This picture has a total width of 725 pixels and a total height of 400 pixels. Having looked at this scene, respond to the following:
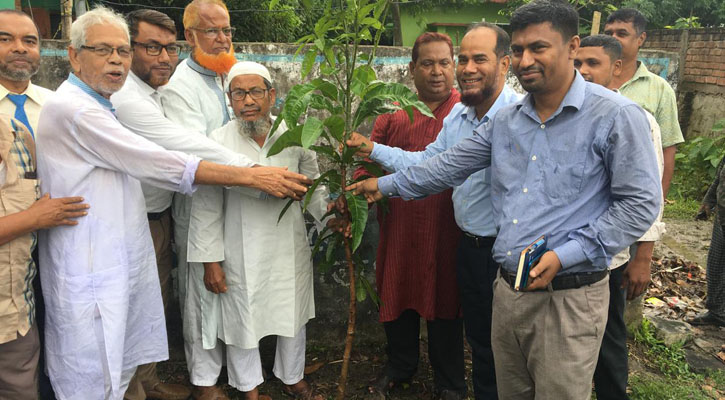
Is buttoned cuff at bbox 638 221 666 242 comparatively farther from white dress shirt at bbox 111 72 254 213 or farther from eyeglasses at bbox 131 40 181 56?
Result: eyeglasses at bbox 131 40 181 56

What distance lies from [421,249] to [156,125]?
1693mm

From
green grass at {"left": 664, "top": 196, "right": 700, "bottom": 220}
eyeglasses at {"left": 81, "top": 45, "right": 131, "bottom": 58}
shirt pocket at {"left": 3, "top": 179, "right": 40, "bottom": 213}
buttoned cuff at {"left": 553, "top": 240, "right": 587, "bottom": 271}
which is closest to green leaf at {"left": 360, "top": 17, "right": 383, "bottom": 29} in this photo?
eyeglasses at {"left": 81, "top": 45, "right": 131, "bottom": 58}

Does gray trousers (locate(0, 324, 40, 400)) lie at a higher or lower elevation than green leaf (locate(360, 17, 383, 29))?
lower

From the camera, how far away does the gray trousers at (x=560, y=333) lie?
2.27 metres

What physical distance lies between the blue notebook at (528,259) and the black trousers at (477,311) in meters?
0.78

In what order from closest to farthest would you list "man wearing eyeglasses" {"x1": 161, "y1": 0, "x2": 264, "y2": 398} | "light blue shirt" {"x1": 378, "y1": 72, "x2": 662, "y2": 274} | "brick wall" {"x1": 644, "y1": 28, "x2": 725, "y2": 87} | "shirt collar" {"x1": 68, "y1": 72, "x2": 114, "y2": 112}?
"light blue shirt" {"x1": 378, "y1": 72, "x2": 662, "y2": 274}, "shirt collar" {"x1": 68, "y1": 72, "x2": 114, "y2": 112}, "man wearing eyeglasses" {"x1": 161, "y1": 0, "x2": 264, "y2": 398}, "brick wall" {"x1": 644, "y1": 28, "x2": 725, "y2": 87}

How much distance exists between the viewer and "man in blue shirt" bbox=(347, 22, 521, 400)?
303 cm

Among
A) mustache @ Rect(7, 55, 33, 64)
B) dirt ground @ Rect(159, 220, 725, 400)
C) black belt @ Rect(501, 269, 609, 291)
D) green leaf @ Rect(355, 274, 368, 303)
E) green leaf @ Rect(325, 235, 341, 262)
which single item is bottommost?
dirt ground @ Rect(159, 220, 725, 400)

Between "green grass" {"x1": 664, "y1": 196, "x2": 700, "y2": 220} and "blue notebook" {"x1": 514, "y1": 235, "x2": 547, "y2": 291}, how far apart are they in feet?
22.1

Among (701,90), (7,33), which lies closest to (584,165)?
(7,33)

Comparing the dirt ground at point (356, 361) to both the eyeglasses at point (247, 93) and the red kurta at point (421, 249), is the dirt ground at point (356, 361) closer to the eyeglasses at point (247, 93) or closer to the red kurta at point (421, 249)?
the red kurta at point (421, 249)

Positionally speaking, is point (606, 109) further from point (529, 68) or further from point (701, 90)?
point (701, 90)

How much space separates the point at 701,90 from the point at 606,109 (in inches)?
353

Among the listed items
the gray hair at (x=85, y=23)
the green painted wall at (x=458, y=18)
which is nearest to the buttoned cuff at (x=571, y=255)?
the gray hair at (x=85, y=23)
